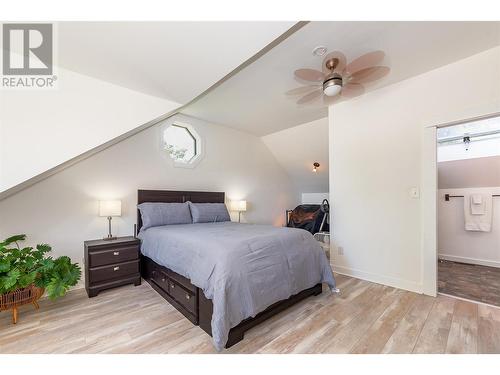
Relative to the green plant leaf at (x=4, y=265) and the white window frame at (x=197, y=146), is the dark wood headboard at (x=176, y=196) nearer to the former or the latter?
the white window frame at (x=197, y=146)

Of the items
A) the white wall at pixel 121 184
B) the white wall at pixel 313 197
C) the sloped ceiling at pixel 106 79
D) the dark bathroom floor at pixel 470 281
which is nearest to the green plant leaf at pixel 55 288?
the white wall at pixel 121 184

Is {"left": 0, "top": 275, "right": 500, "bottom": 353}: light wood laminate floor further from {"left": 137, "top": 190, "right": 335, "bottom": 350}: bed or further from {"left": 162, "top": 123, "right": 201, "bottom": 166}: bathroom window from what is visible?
{"left": 162, "top": 123, "right": 201, "bottom": 166}: bathroom window

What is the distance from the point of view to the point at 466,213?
12.0 ft

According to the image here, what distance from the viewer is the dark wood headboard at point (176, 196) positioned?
3.23 metres

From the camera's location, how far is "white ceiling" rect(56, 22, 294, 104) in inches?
56.9

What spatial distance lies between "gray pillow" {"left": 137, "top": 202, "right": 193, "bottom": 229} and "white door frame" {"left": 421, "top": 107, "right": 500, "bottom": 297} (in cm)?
310

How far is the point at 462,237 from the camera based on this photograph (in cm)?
371

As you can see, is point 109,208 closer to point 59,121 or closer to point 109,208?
point 109,208

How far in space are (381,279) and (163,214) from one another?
3099mm

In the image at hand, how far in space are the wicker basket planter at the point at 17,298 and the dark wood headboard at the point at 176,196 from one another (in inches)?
50.9

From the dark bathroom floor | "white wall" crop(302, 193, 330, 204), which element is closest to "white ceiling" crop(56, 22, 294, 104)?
the dark bathroom floor

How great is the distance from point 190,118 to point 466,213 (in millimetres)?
5117

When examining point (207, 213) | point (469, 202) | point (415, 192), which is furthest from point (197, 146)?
point (469, 202)

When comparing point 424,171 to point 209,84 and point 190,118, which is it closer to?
point 209,84
